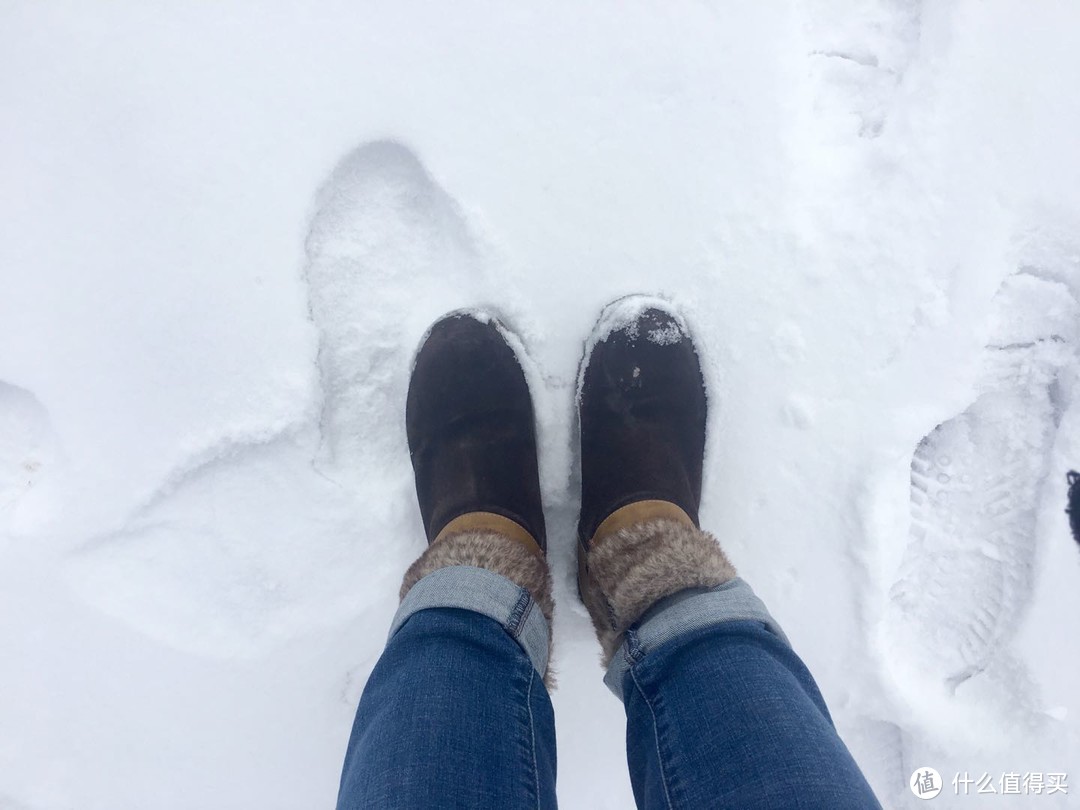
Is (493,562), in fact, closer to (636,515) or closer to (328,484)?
(636,515)

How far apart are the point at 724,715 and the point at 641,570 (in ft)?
0.75

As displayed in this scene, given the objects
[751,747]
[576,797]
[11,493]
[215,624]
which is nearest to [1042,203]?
[751,747]

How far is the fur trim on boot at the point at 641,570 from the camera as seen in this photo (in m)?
0.87

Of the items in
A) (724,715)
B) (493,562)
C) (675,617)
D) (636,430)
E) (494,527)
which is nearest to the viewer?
(724,715)

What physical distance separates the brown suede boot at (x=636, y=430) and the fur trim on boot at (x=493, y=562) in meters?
0.09

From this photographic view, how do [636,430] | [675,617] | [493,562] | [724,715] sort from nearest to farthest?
[724,715], [675,617], [493,562], [636,430]

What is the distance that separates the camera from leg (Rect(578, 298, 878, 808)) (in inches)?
27.0

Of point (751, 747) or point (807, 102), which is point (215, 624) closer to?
point (751, 747)

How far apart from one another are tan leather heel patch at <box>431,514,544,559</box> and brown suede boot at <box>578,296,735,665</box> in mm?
96

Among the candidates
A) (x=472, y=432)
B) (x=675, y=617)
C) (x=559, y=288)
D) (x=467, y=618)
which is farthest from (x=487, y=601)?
(x=559, y=288)

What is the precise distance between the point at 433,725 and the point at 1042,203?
1.27 meters

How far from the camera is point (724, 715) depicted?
717mm

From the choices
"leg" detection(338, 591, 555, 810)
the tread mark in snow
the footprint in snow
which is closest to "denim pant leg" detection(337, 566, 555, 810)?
A: "leg" detection(338, 591, 555, 810)

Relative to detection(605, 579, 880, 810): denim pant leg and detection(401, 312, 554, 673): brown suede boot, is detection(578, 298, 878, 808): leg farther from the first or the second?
detection(401, 312, 554, 673): brown suede boot
